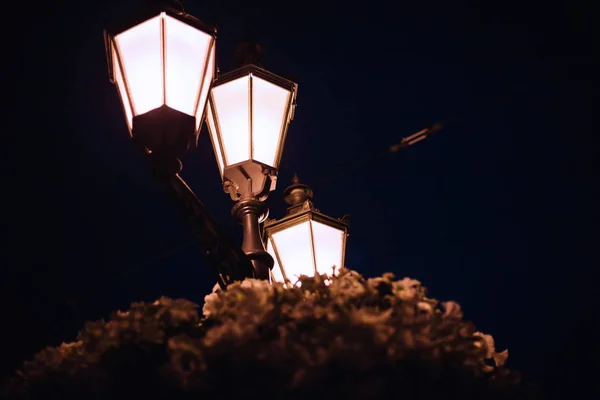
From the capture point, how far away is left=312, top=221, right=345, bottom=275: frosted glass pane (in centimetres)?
426

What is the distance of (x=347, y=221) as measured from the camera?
15.1 ft

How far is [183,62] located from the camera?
2.95 m

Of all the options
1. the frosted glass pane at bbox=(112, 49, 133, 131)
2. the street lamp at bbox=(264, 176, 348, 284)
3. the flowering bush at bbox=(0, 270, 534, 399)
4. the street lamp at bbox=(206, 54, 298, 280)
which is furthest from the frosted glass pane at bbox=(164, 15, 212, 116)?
the street lamp at bbox=(264, 176, 348, 284)

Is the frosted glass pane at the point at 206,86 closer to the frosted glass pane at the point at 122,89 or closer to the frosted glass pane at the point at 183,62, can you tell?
the frosted glass pane at the point at 183,62

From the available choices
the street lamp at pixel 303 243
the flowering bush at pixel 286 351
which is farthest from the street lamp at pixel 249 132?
the flowering bush at pixel 286 351

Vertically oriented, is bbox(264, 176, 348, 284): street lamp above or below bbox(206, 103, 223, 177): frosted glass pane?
below

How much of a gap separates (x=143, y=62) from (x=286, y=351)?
155 cm

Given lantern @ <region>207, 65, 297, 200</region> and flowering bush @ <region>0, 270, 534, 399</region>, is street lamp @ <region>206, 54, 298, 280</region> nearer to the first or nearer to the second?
lantern @ <region>207, 65, 297, 200</region>

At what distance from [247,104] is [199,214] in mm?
839

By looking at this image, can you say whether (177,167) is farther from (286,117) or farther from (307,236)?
(307,236)

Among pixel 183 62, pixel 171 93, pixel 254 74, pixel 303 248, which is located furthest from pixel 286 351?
pixel 303 248

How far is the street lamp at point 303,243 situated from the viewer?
4.23m

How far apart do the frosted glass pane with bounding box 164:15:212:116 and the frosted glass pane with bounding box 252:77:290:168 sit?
1.77ft

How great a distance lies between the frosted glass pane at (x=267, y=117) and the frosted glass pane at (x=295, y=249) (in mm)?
900
